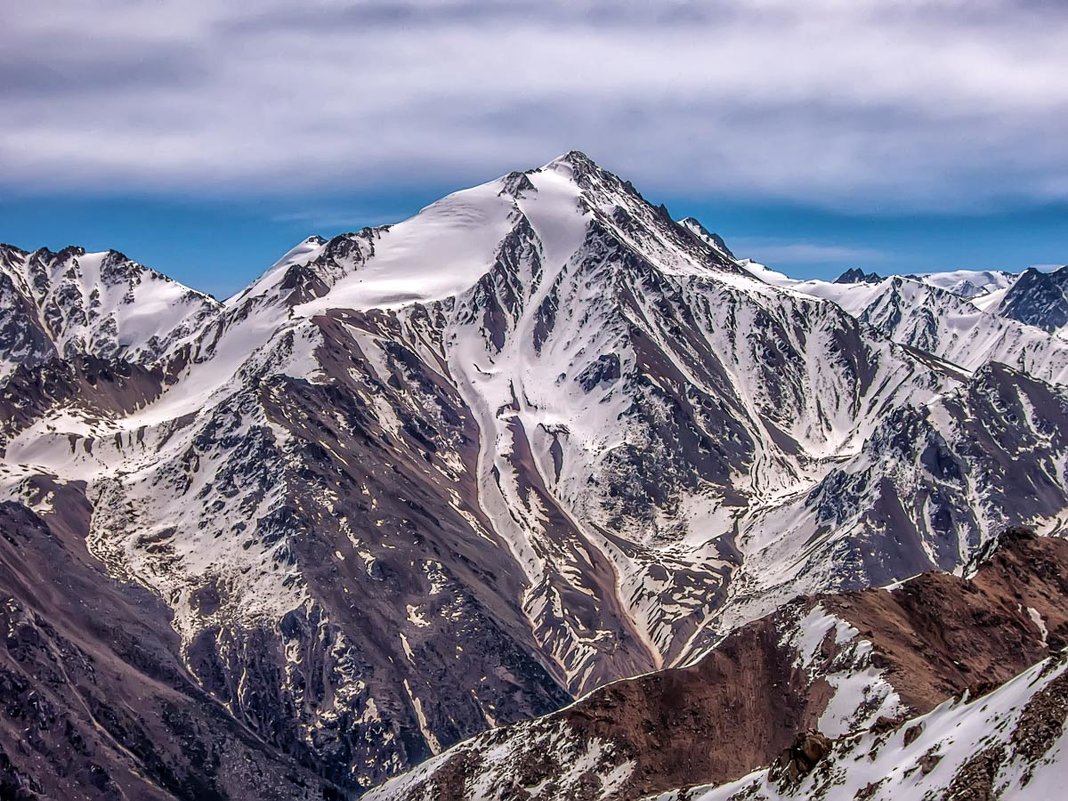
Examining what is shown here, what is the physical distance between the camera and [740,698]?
7402 inches

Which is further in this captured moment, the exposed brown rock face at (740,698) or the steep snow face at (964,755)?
the exposed brown rock face at (740,698)

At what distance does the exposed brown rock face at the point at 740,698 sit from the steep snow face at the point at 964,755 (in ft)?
151

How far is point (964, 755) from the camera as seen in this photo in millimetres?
101875

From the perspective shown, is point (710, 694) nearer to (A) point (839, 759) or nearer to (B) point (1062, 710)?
(A) point (839, 759)

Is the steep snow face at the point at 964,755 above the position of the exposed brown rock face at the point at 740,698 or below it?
below

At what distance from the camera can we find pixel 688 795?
140 meters

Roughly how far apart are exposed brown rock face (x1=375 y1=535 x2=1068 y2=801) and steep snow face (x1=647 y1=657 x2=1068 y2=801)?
45907 millimetres

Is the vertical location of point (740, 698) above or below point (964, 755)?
above

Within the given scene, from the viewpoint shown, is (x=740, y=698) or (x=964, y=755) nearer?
(x=964, y=755)

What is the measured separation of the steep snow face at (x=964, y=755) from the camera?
93312mm

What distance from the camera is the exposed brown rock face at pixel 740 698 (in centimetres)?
17425

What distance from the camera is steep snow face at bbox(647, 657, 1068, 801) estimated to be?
93.3 metres

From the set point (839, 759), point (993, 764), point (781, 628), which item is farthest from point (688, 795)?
point (781, 628)

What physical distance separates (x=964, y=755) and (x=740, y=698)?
87.4 meters
